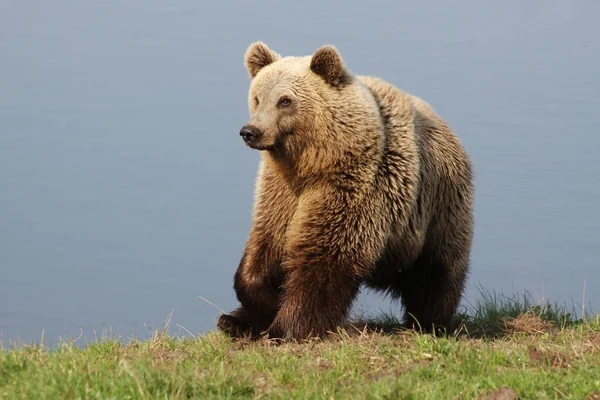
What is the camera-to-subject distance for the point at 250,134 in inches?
278

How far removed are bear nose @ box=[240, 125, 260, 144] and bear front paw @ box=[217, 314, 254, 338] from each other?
1468 millimetres

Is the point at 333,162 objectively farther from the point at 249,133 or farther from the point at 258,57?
the point at 258,57

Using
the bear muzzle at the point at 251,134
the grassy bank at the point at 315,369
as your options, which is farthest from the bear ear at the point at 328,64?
the grassy bank at the point at 315,369

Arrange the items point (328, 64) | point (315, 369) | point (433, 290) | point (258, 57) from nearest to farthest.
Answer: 1. point (315, 369)
2. point (328, 64)
3. point (258, 57)
4. point (433, 290)

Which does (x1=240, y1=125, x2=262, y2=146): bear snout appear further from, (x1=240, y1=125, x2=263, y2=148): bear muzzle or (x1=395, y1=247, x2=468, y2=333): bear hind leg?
(x1=395, y1=247, x2=468, y2=333): bear hind leg

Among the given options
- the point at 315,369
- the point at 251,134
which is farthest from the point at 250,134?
the point at 315,369

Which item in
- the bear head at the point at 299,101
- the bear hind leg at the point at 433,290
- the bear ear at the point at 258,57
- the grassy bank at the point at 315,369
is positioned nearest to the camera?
the grassy bank at the point at 315,369

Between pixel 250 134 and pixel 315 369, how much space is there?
186 centimetres

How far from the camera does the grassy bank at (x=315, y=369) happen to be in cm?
511

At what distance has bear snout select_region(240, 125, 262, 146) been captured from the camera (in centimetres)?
707

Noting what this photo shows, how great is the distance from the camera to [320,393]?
5270mm

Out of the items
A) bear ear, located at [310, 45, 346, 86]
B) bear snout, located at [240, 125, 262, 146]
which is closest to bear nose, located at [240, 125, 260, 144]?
bear snout, located at [240, 125, 262, 146]

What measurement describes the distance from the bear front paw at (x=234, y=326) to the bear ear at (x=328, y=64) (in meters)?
1.86

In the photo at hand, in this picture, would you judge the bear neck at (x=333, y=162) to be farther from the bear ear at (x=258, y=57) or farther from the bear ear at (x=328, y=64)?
the bear ear at (x=258, y=57)
